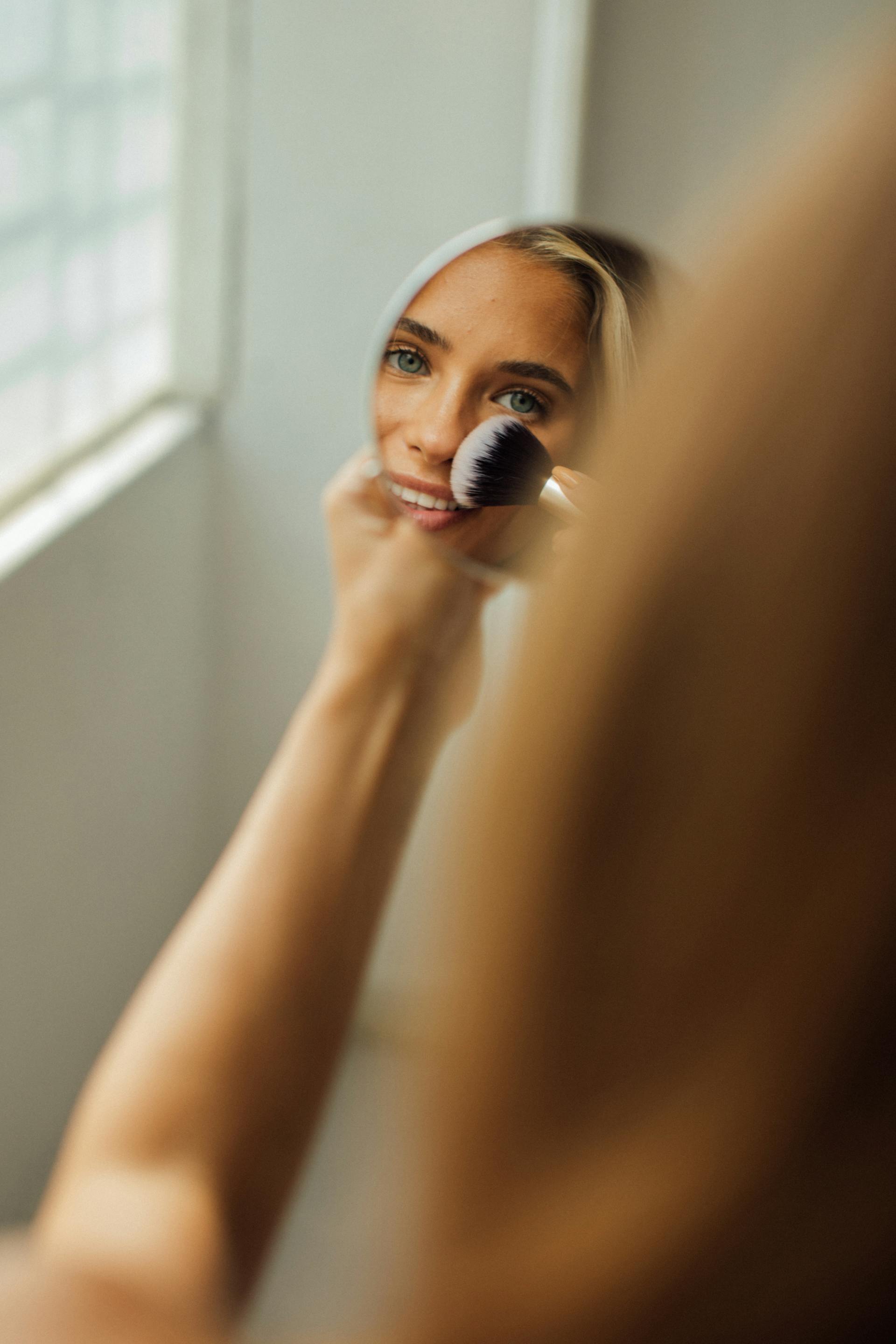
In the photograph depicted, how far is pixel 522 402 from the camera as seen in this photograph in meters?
0.49

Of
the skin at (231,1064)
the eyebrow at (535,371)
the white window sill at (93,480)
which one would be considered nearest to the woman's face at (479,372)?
the eyebrow at (535,371)

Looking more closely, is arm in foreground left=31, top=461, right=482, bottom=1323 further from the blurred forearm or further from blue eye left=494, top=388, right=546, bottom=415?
blue eye left=494, top=388, right=546, bottom=415

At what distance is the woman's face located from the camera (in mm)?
487

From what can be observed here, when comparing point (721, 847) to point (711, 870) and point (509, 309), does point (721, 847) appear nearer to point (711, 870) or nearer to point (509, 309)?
point (711, 870)

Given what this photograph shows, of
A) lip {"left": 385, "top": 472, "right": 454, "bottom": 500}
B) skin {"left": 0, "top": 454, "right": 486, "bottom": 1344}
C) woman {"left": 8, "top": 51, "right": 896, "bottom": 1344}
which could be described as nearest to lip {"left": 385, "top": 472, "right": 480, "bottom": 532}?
lip {"left": 385, "top": 472, "right": 454, "bottom": 500}

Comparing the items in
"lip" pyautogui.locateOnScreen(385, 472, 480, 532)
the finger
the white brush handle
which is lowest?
the finger

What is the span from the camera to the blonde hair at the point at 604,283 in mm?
474

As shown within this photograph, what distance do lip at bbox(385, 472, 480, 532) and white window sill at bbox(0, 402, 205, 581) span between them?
0.47m

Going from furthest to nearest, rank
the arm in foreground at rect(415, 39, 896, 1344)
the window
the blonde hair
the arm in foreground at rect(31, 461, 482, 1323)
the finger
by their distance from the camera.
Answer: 1. the window
2. the finger
3. the blonde hair
4. the arm in foreground at rect(31, 461, 482, 1323)
5. the arm in foreground at rect(415, 39, 896, 1344)

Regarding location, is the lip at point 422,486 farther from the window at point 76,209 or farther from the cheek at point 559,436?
the window at point 76,209

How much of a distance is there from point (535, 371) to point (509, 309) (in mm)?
31

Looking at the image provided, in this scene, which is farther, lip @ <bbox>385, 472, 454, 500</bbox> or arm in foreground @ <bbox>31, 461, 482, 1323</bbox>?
lip @ <bbox>385, 472, 454, 500</bbox>

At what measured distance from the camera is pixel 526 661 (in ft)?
0.64

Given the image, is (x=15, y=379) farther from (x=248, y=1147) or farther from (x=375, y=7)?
(x=248, y=1147)
